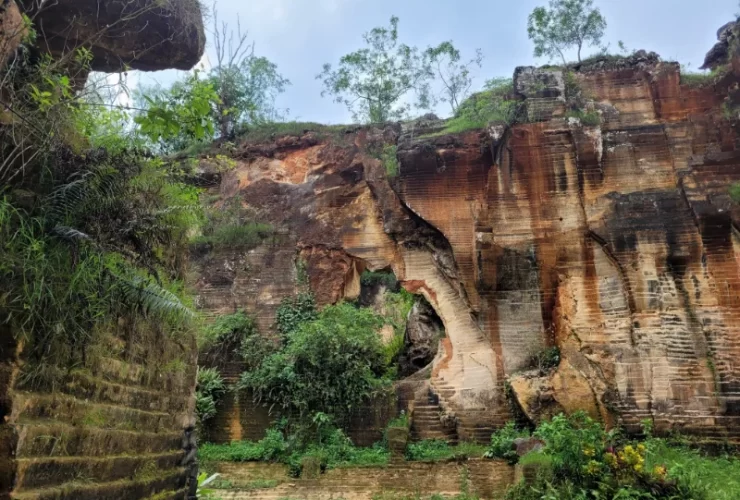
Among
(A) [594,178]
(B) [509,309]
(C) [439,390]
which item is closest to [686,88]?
(A) [594,178]

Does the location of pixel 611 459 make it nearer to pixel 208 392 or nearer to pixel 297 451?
pixel 297 451

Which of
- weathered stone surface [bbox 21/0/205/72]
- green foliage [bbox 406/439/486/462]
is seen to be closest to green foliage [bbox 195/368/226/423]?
green foliage [bbox 406/439/486/462]

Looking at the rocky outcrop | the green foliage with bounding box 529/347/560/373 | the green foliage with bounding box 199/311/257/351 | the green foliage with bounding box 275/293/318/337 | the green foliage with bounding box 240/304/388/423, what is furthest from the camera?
the green foliage with bounding box 275/293/318/337

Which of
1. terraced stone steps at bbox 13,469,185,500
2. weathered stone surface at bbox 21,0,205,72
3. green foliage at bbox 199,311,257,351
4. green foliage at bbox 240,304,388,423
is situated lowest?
terraced stone steps at bbox 13,469,185,500

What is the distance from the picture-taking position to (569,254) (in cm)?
1153

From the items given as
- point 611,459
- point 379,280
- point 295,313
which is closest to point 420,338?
point 295,313

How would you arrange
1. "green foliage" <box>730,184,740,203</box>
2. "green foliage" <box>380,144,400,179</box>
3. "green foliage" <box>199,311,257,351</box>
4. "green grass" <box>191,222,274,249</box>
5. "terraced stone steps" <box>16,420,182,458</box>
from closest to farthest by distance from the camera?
"terraced stone steps" <box>16,420,182,458</box> → "green foliage" <box>730,184,740,203</box> → "green foliage" <box>199,311,257,351</box> → "green foliage" <box>380,144,400,179</box> → "green grass" <box>191,222,274,249</box>

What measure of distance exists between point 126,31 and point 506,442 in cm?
832

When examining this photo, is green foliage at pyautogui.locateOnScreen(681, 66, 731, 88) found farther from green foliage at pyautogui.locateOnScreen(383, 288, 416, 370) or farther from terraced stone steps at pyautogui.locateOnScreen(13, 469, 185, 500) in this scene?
terraced stone steps at pyautogui.locateOnScreen(13, 469, 185, 500)

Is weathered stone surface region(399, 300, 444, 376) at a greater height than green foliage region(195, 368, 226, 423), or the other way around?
weathered stone surface region(399, 300, 444, 376)

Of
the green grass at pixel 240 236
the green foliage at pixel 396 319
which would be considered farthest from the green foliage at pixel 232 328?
the green foliage at pixel 396 319

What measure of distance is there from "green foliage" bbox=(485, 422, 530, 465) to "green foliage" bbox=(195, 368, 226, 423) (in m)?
5.51

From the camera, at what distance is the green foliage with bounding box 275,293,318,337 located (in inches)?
521

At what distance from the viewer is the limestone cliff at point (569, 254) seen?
34.3 feet
